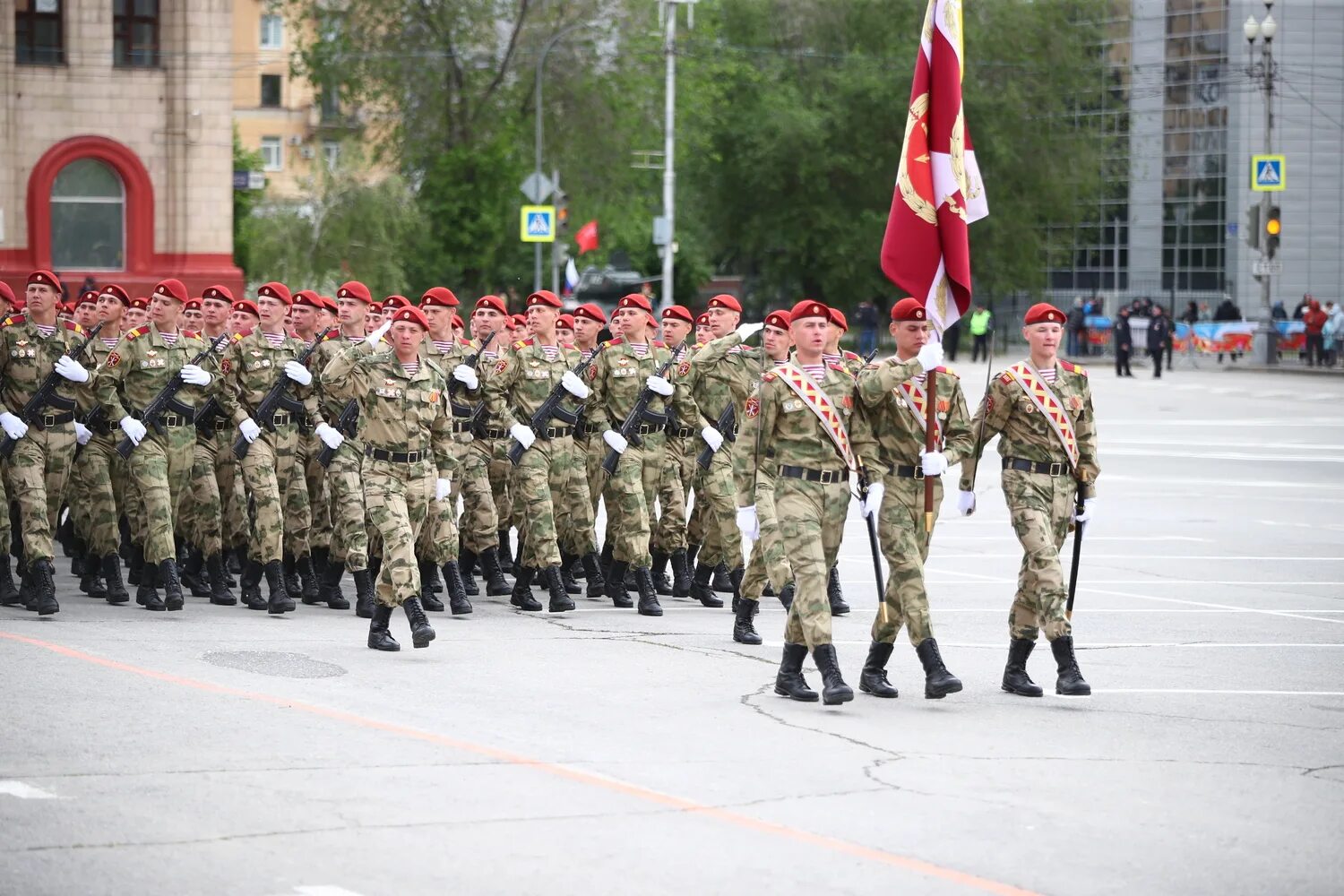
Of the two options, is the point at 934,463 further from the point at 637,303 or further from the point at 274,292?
the point at 274,292

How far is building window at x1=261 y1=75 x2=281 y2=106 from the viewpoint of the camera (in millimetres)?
84625

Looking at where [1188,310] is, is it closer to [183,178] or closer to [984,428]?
[183,178]

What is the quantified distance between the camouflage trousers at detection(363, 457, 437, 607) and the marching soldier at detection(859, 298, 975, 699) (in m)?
2.72

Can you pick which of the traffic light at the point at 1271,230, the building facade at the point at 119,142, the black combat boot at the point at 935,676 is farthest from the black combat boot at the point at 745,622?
the traffic light at the point at 1271,230

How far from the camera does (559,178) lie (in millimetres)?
50250

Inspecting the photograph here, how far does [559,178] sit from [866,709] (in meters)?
41.4

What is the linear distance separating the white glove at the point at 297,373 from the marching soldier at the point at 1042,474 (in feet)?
16.0

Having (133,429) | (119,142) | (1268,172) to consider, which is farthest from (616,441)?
(1268,172)

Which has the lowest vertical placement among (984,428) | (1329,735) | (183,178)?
(1329,735)

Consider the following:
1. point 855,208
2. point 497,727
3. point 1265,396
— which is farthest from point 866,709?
point 855,208

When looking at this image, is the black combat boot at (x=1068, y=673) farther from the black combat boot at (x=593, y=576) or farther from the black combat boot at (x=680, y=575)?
the black combat boot at (x=593, y=576)

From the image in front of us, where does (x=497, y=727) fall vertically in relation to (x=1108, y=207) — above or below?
below

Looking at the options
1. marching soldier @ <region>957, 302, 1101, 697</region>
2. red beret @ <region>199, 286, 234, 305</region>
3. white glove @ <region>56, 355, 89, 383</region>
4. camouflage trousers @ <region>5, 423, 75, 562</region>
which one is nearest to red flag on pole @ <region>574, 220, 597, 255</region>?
red beret @ <region>199, 286, 234, 305</region>

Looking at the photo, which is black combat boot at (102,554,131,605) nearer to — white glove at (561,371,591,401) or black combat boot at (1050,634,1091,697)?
white glove at (561,371,591,401)
